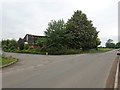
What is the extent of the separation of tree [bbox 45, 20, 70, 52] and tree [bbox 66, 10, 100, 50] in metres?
4.78

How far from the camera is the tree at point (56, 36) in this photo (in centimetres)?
6012

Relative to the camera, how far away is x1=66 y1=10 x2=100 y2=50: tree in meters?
69.3

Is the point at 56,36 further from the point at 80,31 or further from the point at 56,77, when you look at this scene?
the point at 56,77

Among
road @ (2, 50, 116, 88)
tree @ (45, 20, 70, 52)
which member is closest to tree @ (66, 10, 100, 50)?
tree @ (45, 20, 70, 52)

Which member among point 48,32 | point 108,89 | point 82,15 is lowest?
point 108,89

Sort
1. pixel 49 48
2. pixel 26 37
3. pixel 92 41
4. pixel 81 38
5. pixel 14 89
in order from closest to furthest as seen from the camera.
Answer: pixel 14 89 → pixel 49 48 → pixel 81 38 → pixel 92 41 → pixel 26 37

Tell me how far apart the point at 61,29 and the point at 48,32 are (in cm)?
344

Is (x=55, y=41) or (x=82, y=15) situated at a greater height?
(x=82, y=15)

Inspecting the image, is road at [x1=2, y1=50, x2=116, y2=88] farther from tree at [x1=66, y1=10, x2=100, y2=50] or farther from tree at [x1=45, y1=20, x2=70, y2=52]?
tree at [x1=66, y1=10, x2=100, y2=50]

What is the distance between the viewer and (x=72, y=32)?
70125 millimetres

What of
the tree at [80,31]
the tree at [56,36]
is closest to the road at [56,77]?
the tree at [56,36]

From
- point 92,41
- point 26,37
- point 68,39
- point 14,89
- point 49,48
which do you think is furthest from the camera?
point 26,37

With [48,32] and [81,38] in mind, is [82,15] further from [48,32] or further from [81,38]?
[48,32]

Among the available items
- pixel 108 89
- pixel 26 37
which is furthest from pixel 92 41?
pixel 108 89
